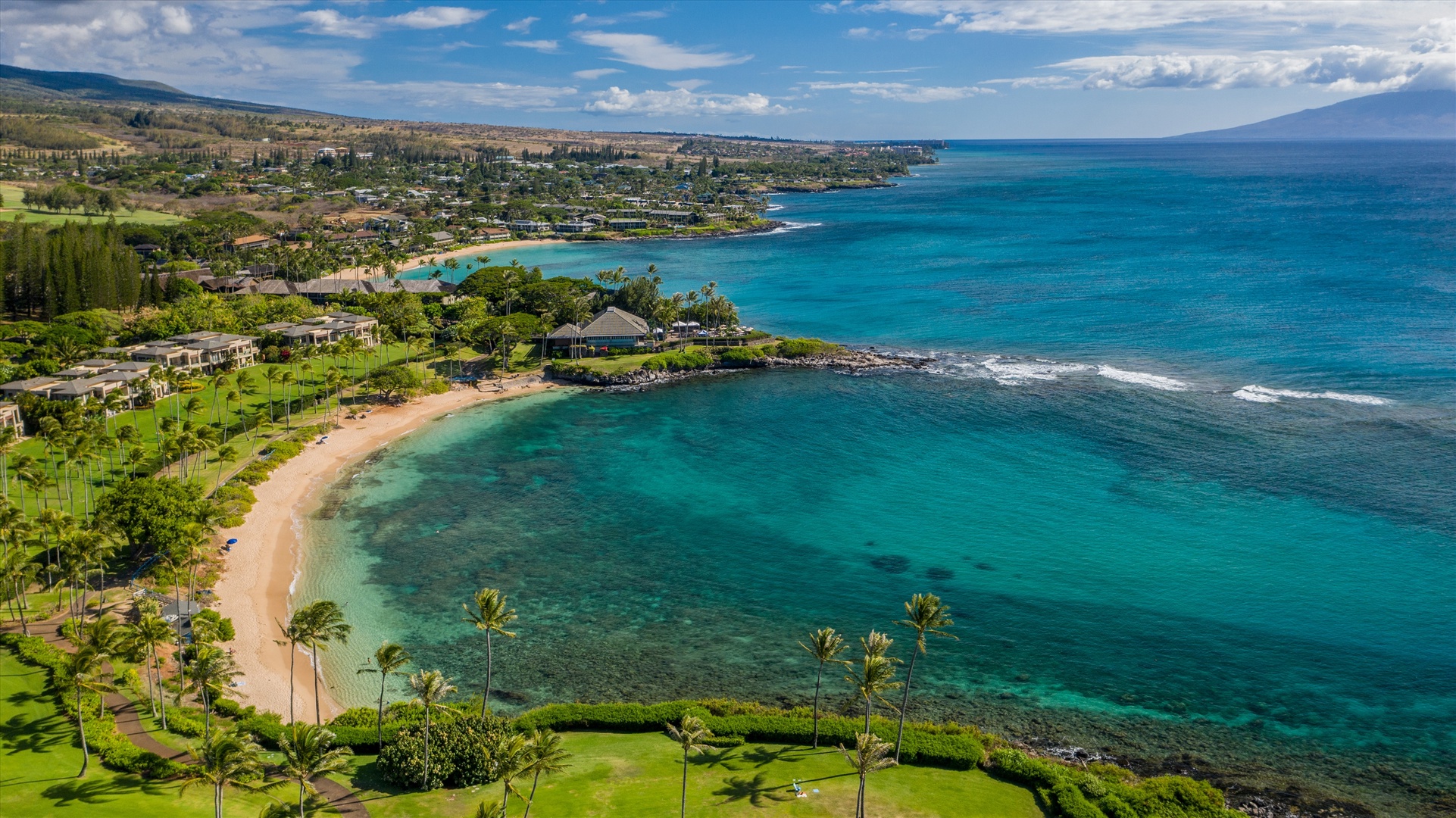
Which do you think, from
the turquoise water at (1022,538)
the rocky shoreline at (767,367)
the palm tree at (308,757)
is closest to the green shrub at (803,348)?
the rocky shoreline at (767,367)

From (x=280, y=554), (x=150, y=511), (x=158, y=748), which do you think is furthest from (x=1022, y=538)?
(x=150, y=511)

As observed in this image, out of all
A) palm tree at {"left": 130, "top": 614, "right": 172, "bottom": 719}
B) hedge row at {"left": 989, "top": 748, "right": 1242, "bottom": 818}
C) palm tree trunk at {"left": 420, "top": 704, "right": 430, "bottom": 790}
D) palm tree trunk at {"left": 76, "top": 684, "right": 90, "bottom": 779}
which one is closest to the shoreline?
palm tree at {"left": 130, "top": 614, "right": 172, "bottom": 719}

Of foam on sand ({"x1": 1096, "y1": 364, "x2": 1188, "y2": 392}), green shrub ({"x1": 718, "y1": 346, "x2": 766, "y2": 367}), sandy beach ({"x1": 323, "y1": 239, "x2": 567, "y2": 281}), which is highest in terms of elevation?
sandy beach ({"x1": 323, "y1": 239, "x2": 567, "y2": 281})

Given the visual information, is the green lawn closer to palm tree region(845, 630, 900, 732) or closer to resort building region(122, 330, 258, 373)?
resort building region(122, 330, 258, 373)

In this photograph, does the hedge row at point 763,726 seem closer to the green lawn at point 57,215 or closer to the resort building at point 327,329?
the resort building at point 327,329

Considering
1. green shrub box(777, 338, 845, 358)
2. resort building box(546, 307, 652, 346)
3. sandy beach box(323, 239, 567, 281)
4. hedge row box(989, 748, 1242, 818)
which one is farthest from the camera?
sandy beach box(323, 239, 567, 281)

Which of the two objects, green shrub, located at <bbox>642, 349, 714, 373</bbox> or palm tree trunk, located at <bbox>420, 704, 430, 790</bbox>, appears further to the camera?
green shrub, located at <bbox>642, 349, 714, 373</bbox>

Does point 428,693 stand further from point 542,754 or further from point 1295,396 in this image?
point 1295,396
